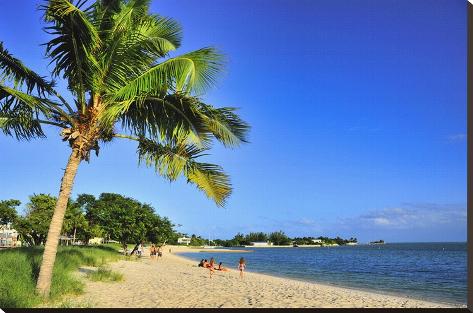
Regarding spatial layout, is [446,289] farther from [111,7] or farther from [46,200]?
[46,200]

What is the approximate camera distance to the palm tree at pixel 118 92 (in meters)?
8.32

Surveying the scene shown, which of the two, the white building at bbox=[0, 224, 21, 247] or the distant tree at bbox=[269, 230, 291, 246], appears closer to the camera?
the white building at bbox=[0, 224, 21, 247]

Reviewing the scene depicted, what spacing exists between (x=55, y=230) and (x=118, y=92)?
304 centimetres

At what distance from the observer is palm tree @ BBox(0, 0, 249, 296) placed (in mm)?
8320

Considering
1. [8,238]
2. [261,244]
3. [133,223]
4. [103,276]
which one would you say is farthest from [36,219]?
[261,244]

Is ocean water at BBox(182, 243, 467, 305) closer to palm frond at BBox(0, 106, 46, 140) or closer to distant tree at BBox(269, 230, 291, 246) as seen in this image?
palm frond at BBox(0, 106, 46, 140)

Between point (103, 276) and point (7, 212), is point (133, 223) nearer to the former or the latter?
point (7, 212)

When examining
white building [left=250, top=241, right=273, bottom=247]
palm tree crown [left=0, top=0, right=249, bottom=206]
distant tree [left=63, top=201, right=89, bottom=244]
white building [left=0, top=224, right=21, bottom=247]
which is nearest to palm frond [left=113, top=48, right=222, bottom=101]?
palm tree crown [left=0, top=0, right=249, bottom=206]

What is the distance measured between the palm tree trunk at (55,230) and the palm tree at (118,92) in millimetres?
19

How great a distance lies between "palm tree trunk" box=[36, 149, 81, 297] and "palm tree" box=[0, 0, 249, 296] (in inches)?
0.8

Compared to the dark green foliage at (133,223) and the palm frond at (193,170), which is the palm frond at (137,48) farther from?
the dark green foliage at (133,223)

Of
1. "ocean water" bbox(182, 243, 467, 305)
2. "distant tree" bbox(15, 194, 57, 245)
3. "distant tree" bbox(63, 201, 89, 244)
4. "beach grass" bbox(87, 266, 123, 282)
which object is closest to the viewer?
"beach grass" bbox(87, 266, 123, 282)

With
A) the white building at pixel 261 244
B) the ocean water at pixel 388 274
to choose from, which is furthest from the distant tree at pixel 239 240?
the ocean water at pixel 388 274
